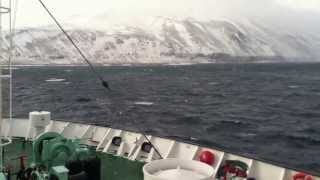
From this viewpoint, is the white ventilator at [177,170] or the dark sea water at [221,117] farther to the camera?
the dark sea water at [221,117]

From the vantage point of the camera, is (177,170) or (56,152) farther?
(56,152)

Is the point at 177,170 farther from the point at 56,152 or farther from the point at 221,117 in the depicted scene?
the point at 221,117

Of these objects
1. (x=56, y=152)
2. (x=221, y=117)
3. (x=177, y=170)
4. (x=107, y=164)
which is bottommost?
(x=221, y=117)

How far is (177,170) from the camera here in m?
8.49

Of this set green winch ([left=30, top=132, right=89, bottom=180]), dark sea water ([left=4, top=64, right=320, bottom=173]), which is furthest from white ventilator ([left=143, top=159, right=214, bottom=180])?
dark sea water ([left=4, top=64, right=320, bottom=173])

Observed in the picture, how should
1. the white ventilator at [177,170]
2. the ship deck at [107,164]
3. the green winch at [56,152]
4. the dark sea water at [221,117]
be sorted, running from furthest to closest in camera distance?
1. the dark sea water at [221,117]
2. the ship deck at [107,164]
3. the green winch at [56,152]
4. the white ventilator at [177,170]

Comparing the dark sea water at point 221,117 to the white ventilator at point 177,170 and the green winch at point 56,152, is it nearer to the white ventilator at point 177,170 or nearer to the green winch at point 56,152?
the green winch at point 56,152

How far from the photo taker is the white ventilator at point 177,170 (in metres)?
8.29

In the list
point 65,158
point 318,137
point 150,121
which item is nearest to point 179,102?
point 150,121

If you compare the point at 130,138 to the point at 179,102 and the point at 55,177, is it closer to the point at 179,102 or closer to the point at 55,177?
the point at 55,177

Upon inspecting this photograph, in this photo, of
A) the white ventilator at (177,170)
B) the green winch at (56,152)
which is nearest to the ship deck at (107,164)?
the green winch at (56,152)

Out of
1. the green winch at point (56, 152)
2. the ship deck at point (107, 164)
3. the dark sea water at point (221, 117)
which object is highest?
the green winch at point (56, 152)

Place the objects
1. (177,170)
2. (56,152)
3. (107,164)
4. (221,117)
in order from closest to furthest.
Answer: (177,170)
(56,152)
(107,164)
(221,117)

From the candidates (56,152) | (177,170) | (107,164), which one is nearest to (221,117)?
(107,164)
